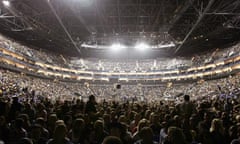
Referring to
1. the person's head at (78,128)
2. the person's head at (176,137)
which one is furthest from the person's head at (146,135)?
the person's head at (78,128)

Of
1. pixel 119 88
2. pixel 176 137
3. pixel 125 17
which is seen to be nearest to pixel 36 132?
pixel 176 137

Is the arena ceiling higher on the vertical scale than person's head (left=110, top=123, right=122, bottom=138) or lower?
higher

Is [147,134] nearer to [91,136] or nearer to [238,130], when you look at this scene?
[91,136]

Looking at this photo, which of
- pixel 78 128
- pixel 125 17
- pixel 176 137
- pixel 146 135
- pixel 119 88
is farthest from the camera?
pixel 125 17

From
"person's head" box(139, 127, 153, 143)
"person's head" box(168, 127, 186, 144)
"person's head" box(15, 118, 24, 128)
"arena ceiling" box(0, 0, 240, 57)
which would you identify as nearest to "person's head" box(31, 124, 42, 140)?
"person's head" box(15, 118, 24, 128)

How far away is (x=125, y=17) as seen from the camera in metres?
33.8

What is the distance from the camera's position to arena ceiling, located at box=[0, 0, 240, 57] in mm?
28281

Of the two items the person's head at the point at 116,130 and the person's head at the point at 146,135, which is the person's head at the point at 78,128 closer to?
the person's head at the point at 116,130

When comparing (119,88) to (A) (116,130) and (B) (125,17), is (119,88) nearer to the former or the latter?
(B) (125,17)

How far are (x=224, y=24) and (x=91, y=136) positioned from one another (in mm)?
35169

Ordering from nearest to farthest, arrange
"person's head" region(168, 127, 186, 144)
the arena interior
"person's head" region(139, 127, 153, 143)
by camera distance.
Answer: "person's head" region(168, 127, 186, 144)
"person's head" region(139, 127, 153, 143)
the arena interior

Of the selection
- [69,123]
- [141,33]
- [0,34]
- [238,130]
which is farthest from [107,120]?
[0,34]

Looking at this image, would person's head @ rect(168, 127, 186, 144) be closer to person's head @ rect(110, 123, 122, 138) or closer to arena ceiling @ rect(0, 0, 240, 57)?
person's head @ rect(110, 123, 122, 138)

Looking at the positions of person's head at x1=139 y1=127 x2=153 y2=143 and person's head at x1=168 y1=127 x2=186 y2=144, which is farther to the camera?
person's head at x1=139 y1=127 x2=153 y2=143
